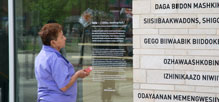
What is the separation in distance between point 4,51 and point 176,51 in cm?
273

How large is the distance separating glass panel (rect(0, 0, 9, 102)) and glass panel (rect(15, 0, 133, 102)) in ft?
0.58

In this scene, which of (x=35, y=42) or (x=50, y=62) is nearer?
(x=50, y=62)

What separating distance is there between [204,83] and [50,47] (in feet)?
5.34

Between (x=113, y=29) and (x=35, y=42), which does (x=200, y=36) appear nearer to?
(x=113, y=29)

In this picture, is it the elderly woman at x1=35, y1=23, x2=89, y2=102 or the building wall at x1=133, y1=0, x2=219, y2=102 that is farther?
the building wall at x1=133, y1=0, x2=219, y2=102

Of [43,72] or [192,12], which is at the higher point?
[192,12]

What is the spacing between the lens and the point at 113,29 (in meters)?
5.30

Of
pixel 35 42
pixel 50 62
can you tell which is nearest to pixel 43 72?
pixel 50 62

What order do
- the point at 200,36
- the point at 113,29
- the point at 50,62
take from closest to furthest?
the point at 50,62 → the point at 200,36 → the point at 113,29

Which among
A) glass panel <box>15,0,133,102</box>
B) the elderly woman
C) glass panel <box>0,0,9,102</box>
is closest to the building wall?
glass panel <box>15,0,133,102</box>

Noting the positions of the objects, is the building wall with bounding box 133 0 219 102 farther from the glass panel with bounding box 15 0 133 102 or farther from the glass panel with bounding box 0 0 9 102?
the glass panel with bounding box 0 0 9 102

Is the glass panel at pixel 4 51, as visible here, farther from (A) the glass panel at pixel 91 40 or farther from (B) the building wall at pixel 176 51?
(B) the building wall at pixel 176 51

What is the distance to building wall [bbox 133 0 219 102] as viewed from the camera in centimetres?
432

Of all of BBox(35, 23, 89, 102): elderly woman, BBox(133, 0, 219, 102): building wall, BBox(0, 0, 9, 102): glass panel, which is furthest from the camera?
BBox(0, 0, 9, 102): glass panel
